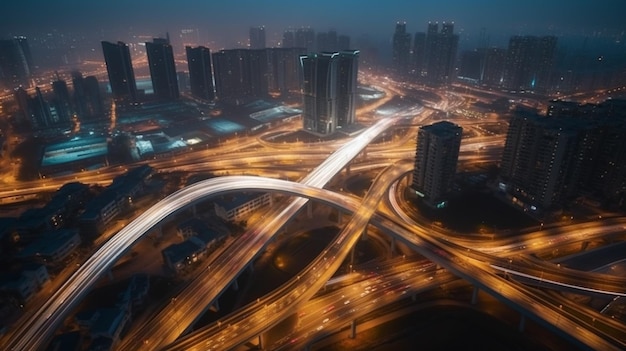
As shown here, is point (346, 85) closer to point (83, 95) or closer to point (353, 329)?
point (353, 329)

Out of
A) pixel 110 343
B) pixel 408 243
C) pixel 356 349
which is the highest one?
pixel 408 243

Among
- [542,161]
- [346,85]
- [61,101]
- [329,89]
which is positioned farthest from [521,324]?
[61,101]

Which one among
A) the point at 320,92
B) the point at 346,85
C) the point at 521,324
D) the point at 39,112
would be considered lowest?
the point at 521,324

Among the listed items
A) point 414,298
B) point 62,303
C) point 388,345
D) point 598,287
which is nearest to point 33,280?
point 62,303

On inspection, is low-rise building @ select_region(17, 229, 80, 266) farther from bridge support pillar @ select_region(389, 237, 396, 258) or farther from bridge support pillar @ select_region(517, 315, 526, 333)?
bridge support pillar @ select_region(517, 315, 526, 333)

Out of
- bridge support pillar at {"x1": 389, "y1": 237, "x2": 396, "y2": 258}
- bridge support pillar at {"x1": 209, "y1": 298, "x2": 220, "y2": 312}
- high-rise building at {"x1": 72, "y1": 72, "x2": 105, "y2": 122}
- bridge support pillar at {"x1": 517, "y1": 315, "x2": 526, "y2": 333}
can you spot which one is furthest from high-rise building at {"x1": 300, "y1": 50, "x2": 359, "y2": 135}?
high-rise building at {"x1": 72, "y1": 72, "x2": 105, "y2": 122}

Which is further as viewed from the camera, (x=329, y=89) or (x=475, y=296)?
(x=329, y=89)

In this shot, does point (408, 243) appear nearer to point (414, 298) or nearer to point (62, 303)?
point (414, 298)
